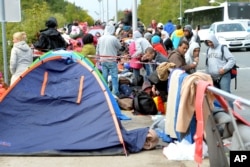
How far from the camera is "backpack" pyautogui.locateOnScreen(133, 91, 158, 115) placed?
1010 centimetres

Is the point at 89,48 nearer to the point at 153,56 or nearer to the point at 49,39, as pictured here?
the point at 49,39

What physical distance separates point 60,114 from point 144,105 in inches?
112

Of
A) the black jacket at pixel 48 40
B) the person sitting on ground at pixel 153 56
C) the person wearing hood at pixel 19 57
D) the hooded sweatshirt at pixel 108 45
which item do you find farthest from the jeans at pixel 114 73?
the person wearing hood at pixel 19 57

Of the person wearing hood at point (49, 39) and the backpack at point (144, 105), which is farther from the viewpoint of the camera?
the person wearing hood at point (49, 39)

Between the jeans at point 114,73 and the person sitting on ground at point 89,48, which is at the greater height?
the person sitting on ground at point 89,48

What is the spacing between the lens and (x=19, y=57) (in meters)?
10.0

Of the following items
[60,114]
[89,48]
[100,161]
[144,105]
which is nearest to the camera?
[100,161]

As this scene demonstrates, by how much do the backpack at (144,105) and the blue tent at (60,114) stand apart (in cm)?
233

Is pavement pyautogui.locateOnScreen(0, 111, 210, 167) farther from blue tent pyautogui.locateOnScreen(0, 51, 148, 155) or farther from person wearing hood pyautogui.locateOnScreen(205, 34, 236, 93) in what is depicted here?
person wearing hood pyautogui.locateOnScreen(205, 34, 236, 93)

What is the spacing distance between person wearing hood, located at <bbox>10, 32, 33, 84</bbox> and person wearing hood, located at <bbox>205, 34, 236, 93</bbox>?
11.9 feet

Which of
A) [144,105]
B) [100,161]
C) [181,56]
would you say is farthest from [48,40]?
[100,161]

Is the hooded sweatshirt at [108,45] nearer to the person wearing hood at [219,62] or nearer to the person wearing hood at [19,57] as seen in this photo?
the person wearing hood at [19,57]

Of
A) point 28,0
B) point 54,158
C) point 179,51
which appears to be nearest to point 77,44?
point 179,51

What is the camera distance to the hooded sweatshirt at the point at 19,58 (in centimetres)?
994
